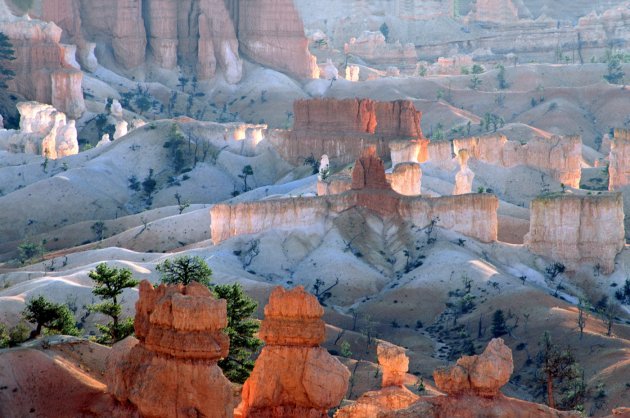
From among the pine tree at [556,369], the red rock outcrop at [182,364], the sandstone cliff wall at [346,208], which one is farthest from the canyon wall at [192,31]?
the red rock outcrop at [182,364]

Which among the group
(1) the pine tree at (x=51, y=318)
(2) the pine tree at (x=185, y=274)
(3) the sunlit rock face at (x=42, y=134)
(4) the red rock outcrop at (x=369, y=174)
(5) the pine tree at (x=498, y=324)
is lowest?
(3) the sunlit rock face at (x=42, y=134)

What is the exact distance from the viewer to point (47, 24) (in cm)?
15262

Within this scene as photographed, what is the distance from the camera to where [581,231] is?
99.3 m

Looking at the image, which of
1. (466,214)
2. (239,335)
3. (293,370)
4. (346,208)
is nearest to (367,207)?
(346,208)

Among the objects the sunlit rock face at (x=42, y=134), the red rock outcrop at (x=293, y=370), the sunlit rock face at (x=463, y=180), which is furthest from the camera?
the sunlit rock face at (x=42, y=134)

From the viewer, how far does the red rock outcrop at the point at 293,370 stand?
4638 centimetres

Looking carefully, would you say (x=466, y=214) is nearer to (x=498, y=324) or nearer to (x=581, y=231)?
(x=581, y=231)

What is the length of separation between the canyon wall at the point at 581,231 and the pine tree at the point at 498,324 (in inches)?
554

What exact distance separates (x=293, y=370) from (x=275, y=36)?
13074 centimetres

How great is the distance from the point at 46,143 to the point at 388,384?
8132cm

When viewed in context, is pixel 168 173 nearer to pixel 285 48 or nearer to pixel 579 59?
pixel 285 48

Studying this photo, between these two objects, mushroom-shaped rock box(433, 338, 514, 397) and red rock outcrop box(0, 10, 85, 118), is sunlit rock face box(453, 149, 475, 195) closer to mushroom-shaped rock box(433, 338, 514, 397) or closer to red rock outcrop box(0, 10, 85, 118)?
red rock outcrop box(0, 10, 85, 118)

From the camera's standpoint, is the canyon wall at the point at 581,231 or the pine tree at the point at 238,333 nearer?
the pine tree at the point at 238,333

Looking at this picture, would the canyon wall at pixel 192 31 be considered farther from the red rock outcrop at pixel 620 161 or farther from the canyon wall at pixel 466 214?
the canyon wall at pixel 466 214
